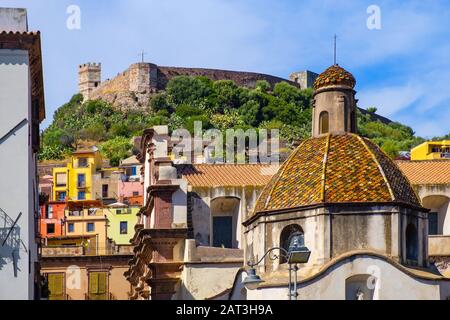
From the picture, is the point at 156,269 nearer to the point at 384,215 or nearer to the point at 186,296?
the point at 186,296

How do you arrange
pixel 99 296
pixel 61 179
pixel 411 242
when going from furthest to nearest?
1. pixel 61 179
2. pixel 99 296
3. pixel 411 242

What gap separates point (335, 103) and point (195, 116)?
9997 centimetres

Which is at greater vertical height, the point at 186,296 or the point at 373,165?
the point at 373,165

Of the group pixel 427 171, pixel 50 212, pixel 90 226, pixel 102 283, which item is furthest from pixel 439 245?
pixel 50 212

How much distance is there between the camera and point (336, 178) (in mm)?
41750

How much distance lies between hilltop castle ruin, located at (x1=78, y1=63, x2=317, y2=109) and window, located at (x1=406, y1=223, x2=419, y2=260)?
11474cm

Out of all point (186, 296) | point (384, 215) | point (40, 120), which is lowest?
point (186, 296)

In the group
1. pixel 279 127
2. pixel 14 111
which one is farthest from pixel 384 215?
pixel 279 127

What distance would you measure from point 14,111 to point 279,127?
98.1m

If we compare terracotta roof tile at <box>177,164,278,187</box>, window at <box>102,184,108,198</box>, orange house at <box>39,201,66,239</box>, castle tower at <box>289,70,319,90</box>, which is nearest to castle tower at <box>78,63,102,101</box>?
castle tower at <box>289,70,319,90</box>

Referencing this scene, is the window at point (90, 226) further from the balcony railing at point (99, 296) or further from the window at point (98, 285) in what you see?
the balcony railing at point (99, 296)

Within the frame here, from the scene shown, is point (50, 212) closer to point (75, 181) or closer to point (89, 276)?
point (89, 276)

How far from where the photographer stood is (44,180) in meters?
120
